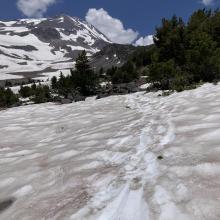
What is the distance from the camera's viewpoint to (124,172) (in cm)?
740

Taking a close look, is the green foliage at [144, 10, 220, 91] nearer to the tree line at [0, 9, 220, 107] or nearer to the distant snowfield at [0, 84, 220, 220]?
the tree line at [0, 9, 220, 107]

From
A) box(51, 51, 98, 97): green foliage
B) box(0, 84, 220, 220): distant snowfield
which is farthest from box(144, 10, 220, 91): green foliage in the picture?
box(0, 84, 220, 220): distant snowfield

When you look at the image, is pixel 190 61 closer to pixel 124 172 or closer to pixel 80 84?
pixel 80 84

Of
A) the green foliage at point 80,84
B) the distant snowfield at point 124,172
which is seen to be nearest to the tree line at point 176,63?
the green foliage at point 80,84

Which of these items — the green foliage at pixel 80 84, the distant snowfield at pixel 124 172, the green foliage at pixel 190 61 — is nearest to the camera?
the distant snowfield at pixel 124 172

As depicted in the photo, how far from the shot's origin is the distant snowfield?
577 cm

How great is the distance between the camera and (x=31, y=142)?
1329 cm

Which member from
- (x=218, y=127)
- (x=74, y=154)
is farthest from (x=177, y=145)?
(x=74, y=154)

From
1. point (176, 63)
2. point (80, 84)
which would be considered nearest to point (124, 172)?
point (176, 63)

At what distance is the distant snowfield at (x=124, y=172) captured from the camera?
5.77 metres

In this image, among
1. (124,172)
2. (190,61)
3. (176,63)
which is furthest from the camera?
(176,63)

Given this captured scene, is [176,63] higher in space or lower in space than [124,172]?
higher

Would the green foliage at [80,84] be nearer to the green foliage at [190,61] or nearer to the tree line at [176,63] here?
the tree line at [176,63]

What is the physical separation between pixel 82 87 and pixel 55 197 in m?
33.9
